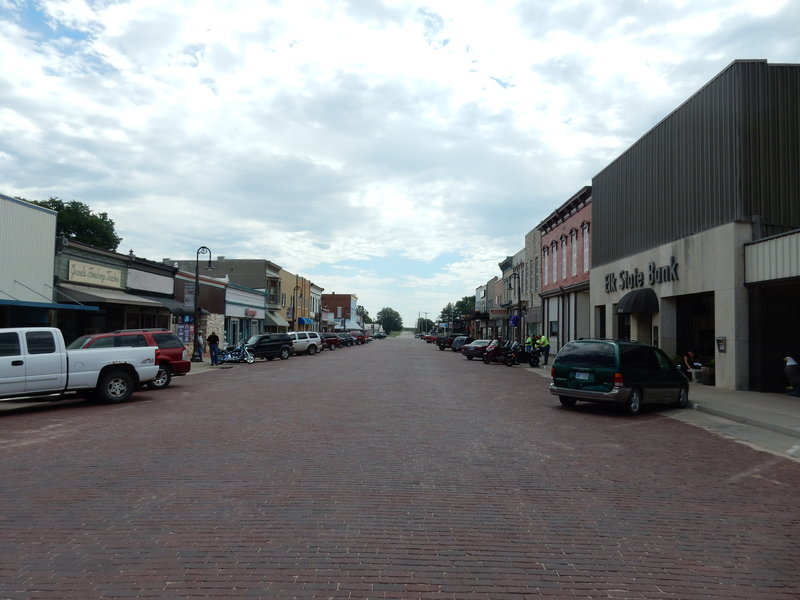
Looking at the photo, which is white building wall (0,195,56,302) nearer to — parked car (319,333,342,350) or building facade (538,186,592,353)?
building facade (538,186,592,353)

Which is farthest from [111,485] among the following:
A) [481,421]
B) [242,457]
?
[481,421]

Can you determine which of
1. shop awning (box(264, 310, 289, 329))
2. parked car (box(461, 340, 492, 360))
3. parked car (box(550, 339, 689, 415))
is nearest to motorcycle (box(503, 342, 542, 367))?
parked car (box(461, 340, 492, 360))

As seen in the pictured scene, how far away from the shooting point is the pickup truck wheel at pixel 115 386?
50.8 ft

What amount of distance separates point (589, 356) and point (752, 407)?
13.7 feet

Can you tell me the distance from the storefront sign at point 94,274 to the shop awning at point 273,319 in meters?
29.6

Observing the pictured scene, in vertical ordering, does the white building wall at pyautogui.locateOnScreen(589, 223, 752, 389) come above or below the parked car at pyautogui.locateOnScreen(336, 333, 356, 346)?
above

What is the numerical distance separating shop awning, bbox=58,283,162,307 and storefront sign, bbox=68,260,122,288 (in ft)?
1.06

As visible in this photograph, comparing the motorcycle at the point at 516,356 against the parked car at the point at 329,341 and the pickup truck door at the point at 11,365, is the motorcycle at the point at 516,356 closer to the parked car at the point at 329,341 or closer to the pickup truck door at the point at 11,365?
the pickup truck door at the point at 11,365

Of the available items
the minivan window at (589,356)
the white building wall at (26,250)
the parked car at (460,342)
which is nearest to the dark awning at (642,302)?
the minivan window at (589,356)

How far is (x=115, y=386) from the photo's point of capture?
51.7 ft

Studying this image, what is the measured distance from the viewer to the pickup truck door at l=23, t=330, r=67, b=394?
545 inches

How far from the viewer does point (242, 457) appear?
8758 mm

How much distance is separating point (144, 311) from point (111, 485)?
28388 mm

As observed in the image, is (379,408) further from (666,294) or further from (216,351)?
(216,351)
